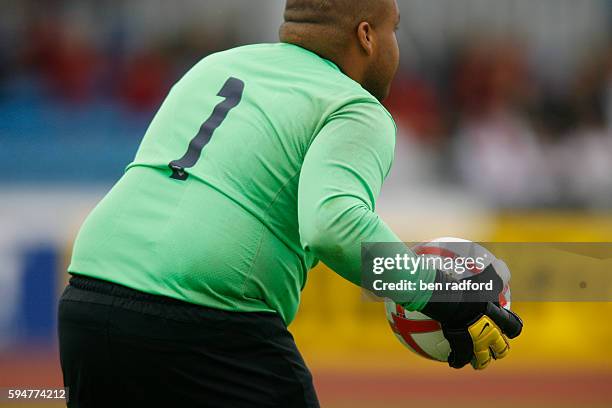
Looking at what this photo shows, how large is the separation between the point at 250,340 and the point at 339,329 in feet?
20.4

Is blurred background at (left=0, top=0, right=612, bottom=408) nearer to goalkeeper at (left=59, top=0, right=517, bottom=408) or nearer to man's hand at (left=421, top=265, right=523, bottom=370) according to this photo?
man's hand at (left=421, top=265, right=523, bottom=370)

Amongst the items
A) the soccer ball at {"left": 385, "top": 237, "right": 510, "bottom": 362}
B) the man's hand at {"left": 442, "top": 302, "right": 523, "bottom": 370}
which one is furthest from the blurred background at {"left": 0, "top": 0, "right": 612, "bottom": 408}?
the man's hand at {"left": 442, "top": 302, "right": 523, "bottom": 370}

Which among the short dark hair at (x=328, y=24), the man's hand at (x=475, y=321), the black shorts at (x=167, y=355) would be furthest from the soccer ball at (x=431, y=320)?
the short dark hair at (x=328, y=24)

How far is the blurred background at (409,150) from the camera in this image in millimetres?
8766

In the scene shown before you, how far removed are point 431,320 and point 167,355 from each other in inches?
38.1

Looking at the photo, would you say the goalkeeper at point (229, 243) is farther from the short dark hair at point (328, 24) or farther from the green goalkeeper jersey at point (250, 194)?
the short dark hair at point (328, 24)

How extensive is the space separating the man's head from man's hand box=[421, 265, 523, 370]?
0.73 m

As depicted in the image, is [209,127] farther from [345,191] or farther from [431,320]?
[431,320]

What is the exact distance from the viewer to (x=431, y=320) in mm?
3412

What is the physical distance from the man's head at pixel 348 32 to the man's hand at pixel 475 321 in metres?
0.73

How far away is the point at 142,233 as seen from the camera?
2906 millimetres

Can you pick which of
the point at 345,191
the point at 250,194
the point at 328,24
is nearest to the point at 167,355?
the point at 250,194

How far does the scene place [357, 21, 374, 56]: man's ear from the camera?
3236mm

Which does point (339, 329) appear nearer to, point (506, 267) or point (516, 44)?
point (516, 44)
